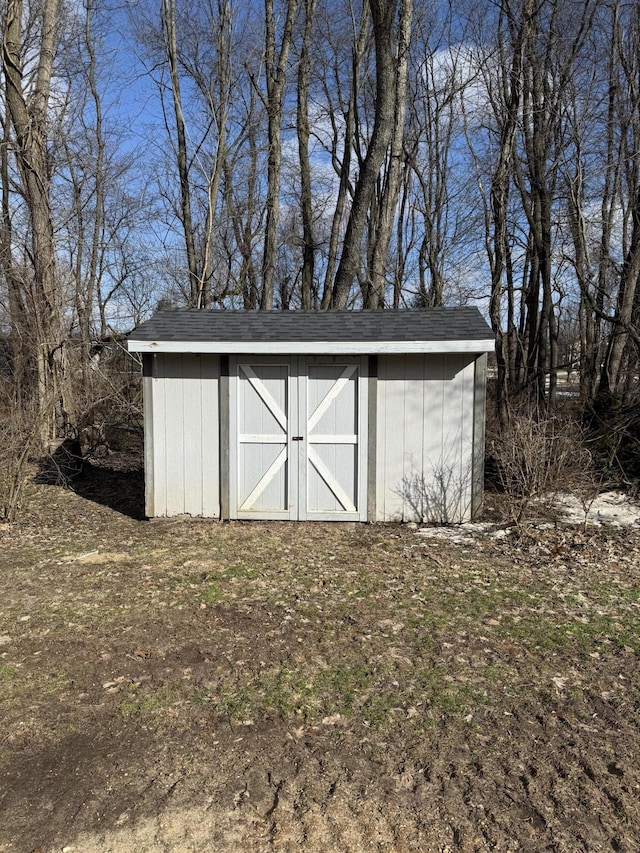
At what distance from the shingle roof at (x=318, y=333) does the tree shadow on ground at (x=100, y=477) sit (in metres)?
2.36

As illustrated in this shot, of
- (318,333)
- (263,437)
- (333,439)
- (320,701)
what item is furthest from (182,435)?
(320,701)

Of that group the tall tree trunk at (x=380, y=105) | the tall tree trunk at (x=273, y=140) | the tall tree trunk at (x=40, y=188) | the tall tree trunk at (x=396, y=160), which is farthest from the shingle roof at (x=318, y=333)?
the tall tree trunk at (x=273, y=140)

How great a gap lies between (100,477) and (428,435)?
5728mm

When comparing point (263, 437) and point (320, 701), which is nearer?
point (320, 701)

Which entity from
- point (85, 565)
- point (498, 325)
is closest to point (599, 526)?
point (85, 565)

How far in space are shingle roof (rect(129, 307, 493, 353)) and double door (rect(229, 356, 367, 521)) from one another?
27cm

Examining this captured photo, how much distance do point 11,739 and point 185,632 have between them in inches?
53.9

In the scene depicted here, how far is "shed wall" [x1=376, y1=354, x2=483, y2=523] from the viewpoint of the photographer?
7.07 meters

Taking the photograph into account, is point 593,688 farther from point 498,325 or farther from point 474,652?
point 498,325

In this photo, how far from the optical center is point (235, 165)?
16.9m

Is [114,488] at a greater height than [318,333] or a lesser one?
lesser

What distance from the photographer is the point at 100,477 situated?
9992mm

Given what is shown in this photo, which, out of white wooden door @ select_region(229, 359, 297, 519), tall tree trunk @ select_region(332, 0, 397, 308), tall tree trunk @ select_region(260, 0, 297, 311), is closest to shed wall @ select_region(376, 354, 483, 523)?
white wooden door @ select_region(229, 359, 297, 519)

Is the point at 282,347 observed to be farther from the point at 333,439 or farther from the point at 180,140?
the point at 180,140
